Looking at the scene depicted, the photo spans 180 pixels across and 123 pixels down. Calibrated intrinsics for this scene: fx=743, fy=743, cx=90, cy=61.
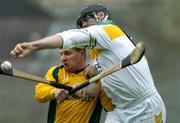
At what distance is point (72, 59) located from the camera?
535 cm

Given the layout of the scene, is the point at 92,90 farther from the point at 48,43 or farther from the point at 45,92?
the point at 48,43

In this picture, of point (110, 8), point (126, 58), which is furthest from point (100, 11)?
point (110, 8)

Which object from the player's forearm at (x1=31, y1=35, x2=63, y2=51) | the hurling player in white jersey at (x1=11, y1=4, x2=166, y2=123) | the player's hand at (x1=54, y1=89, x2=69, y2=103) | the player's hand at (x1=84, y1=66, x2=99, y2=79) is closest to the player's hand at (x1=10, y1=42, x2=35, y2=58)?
the player's forearm at (x1=31, y1=35, x2=63, y2=51)

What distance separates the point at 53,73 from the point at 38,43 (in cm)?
116

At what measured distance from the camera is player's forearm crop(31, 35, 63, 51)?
4273mm

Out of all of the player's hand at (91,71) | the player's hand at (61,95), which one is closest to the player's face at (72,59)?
the player's hand at (91,71)

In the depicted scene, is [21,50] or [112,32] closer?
[21,50]

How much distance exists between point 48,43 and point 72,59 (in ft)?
3.40

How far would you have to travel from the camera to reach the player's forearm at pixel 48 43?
14.0ft

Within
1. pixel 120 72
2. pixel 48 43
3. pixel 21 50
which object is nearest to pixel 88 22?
pixel 120 72

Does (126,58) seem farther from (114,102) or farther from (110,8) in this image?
(110,8)

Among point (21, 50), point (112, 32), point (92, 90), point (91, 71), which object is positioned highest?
point (21, 50)

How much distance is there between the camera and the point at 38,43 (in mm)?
4273

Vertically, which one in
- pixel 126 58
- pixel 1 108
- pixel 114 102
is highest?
pixel 126 58
